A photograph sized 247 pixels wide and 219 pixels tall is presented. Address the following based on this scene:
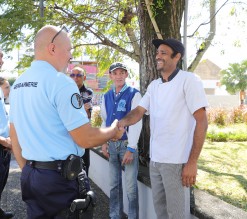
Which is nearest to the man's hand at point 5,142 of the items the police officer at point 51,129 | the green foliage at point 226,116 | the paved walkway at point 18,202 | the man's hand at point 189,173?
the paved walkway at point 18,202

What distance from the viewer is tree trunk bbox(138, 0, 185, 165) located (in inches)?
165

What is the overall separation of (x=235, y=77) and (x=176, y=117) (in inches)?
1767

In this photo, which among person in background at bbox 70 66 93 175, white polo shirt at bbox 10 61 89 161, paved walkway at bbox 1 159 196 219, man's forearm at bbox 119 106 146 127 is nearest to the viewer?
white polo shirt at bbox 10 61 89 161

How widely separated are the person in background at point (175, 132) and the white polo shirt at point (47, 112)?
96 centimetres

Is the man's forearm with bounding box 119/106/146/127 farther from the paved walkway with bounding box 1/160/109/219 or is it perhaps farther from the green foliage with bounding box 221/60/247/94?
the green foliage with bounding box 221/60/247/94

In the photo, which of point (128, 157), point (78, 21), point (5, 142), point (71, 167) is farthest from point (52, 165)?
point (78, 21)

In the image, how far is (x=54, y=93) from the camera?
2037 mm

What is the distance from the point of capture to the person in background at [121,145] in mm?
3729

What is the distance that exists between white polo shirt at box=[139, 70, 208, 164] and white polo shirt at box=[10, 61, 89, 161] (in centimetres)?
94

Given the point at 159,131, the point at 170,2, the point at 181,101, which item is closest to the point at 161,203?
the point at 159,131

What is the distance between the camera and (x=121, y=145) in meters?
3.90

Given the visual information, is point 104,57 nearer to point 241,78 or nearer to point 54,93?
point 54,93

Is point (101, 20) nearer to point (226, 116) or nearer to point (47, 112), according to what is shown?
point (47, 112)

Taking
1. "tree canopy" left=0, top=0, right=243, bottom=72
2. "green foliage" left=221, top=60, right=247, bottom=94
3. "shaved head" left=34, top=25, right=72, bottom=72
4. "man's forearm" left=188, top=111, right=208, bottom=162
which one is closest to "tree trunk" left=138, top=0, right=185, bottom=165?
"tree canopy" left=0, top=0, right=243, bottom=72
